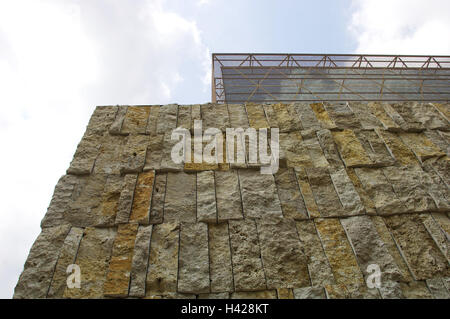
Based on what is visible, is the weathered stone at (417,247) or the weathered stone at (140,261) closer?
the weathered stone at (140,261)

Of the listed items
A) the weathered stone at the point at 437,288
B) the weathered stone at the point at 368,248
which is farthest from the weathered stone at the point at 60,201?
the weathered stone at the point at 437,288

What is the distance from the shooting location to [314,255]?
9.93 feet

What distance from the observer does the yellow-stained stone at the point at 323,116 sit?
4.49 m

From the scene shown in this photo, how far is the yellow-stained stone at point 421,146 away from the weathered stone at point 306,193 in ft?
5.58

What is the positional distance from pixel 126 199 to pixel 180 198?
59 cm

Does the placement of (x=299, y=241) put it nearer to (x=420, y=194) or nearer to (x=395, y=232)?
(x=395, y=232)

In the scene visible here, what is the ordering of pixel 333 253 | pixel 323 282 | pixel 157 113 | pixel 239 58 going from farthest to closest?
pixel 239 58
pixel 157 113
pixel 333 253
pixel 323 282

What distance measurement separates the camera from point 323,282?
9.27 feet

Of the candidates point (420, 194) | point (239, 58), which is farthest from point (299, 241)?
point (239, 58)

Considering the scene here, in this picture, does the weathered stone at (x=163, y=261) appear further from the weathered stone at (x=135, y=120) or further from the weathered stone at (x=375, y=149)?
the weathered stone at (x=375, y=149)

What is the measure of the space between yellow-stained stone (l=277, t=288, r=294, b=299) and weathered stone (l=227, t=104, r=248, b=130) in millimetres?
2325

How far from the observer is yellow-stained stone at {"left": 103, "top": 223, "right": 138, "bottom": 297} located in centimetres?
270

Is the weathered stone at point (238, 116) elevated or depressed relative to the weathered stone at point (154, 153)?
elevated

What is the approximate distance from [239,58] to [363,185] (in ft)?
32.9
